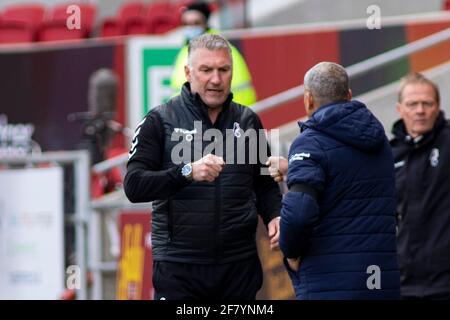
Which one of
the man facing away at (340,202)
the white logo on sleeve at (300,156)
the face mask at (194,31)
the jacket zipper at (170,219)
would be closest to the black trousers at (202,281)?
the jacket zipper at (170,219)

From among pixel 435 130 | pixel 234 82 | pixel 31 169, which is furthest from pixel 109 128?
pixel 435 130

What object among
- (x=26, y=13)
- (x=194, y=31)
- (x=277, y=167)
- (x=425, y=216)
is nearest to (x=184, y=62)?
(x=194, y=31)

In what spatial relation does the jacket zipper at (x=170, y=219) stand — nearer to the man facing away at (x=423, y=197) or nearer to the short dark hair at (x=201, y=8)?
the man facing away at (x=423, y=197)

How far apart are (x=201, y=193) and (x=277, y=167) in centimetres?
41

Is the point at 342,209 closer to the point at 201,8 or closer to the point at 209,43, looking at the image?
the point at 209,43

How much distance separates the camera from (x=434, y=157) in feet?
23.0

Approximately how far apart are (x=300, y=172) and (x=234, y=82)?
256cm

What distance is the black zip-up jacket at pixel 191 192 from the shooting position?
5.64 meters

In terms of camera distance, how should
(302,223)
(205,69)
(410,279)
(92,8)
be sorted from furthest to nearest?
(92,8) → (410,279) → (205,69) → (302,223)

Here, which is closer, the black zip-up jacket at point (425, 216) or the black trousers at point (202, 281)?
the black trousers at point (202, 281)

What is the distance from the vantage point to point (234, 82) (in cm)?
786

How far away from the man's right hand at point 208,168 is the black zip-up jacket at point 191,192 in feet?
0.54

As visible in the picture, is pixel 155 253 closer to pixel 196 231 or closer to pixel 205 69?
pixel 196 231

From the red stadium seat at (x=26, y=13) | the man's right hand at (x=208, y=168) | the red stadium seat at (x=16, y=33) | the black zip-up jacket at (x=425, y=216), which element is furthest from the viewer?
the red stadium seat at (x=26, y=13)
